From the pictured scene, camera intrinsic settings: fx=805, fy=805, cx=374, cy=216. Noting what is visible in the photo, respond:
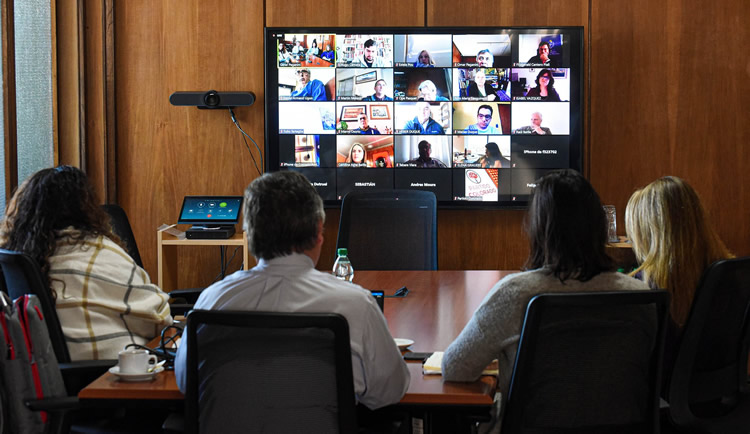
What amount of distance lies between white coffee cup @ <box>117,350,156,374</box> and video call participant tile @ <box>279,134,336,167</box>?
320 centimetres

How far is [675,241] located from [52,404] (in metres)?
1.88

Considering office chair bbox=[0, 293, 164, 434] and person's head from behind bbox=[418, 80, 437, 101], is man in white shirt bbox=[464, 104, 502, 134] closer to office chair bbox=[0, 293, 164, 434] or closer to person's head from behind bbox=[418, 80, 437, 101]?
person's head from behind bbox=[418, 80, 437, 101]

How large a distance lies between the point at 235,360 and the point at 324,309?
228 mm

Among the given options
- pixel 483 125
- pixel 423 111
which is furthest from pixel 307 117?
pixel 483 125

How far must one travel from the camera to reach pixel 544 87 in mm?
5066

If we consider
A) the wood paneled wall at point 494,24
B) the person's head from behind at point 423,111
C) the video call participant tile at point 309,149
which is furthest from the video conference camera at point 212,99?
the person's head from behind at point 423,111

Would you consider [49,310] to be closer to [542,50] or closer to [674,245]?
[674,245]

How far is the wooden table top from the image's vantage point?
1957 millimetres

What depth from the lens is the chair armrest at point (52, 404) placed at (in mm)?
2137

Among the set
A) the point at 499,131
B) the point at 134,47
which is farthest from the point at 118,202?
the point at 499,131

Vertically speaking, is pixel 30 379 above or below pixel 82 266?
below

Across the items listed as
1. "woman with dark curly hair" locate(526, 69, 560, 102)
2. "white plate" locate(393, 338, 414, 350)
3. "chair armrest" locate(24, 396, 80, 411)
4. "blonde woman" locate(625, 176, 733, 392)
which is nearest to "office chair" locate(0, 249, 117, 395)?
"chair armrest" locate(24, 396, 80, 411)

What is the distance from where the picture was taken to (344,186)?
5203 millimetres

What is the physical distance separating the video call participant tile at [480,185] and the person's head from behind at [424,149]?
0.66 feet
